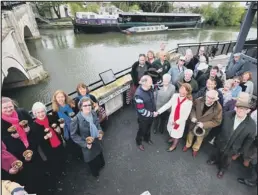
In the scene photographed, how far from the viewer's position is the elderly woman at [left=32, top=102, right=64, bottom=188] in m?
2.61

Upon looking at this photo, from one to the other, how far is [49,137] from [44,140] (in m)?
0.10

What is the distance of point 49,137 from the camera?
2822 millimetres

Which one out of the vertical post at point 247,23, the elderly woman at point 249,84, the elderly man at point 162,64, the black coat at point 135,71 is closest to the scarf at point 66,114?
the black coat at point 135,71

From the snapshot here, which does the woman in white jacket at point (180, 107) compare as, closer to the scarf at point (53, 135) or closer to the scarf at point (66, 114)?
the scarf at point (66, 114)

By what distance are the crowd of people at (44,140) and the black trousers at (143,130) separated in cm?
82

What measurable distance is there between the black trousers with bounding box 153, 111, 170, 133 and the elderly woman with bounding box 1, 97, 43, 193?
242 centimetres

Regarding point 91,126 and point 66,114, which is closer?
point 91,126

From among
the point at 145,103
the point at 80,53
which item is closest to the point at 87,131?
the point at 145,103

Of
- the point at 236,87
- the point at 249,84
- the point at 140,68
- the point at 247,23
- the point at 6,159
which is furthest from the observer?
the point at 140,68

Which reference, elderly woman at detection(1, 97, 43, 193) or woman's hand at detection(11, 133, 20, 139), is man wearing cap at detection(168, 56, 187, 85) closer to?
elderly woman at detection(1, 97, 43, 193)

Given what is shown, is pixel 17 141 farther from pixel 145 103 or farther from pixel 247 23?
pixel 247 23

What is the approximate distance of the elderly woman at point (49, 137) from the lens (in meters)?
2.61

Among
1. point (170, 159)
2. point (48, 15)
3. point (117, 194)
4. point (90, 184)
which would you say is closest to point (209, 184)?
point (170, 159)

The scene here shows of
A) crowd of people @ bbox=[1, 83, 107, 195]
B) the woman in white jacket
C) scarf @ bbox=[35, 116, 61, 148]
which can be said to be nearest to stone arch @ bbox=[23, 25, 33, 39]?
crowd of people @ bbox=[1, 83, 107, 195]
